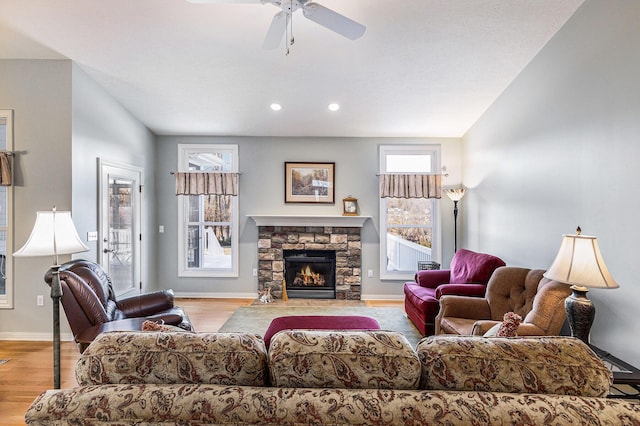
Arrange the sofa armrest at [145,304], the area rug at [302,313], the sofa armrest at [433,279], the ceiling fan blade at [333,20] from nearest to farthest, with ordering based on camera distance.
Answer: the ceiling fan blade at [333,20], the sofa armrest at [145,304], the area rug at [302,313], the sofa armrest at [433,279]

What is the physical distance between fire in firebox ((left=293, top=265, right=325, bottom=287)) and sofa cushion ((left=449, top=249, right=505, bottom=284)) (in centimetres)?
214

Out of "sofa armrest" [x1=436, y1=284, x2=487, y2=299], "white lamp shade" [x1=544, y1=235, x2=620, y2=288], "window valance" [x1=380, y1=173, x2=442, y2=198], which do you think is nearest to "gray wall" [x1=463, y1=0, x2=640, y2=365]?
"white lamp shade" [x1=544, y1=235, x2=620, y2=288]

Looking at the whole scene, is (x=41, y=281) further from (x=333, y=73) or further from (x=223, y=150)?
→ (x=333, y=73)

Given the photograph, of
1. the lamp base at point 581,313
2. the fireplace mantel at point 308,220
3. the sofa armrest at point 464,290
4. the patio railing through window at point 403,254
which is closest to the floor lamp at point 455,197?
the patio railing through window at point 403,254

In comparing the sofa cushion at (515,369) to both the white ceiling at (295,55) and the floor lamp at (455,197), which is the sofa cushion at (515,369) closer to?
the white ceiling at (295,55)

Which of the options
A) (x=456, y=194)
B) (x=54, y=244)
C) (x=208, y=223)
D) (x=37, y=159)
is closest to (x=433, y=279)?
(x=456, y=194)

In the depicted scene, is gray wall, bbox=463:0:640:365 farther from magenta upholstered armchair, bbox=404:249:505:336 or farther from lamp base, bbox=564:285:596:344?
lamp base, bbox=564:285:596:344

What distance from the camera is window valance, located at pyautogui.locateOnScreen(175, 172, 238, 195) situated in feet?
17.2

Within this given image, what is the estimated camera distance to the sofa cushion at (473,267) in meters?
3.65

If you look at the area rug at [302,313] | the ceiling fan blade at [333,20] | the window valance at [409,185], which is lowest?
the area rug at [302,313]

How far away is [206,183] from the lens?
526cm

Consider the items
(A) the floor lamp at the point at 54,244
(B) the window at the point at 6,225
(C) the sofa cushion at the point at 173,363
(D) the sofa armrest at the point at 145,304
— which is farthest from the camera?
(B) the window at the point at 6,225

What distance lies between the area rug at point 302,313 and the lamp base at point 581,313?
6.05 ft

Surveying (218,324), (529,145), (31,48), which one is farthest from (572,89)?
(31,48)
